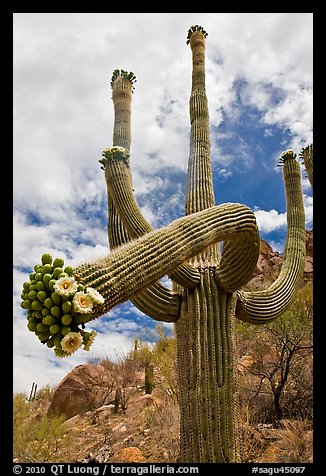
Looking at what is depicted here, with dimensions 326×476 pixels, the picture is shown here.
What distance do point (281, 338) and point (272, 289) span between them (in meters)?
3.52

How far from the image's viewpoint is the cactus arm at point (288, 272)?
6.66m

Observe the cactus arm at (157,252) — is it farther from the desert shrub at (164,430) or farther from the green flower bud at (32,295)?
the desert shrub at (164,430)

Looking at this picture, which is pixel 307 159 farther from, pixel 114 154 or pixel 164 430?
pixel 164 430

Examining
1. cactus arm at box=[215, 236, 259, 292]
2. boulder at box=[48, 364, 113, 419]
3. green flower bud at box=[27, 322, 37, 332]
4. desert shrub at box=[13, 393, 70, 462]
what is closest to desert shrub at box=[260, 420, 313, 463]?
cactus arm at box=[215, 236, 259, 292]

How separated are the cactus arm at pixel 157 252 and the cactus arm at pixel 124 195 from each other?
926mm

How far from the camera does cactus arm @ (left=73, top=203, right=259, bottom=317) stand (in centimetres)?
355

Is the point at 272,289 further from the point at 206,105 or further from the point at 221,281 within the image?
the point at 206,105

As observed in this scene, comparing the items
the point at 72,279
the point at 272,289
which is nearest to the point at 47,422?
the point at 272,289

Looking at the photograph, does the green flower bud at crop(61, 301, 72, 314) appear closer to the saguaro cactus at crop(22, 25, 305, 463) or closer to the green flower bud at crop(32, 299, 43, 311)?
the saguaro cactus at crop(22, 25, 305, 463)

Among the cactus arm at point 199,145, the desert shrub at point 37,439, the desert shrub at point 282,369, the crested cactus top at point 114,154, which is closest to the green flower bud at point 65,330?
the cactus arm at point 199,145

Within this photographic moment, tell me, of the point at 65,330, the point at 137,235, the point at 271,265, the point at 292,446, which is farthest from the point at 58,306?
the point at 271,265

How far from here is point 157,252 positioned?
4195 millimetres

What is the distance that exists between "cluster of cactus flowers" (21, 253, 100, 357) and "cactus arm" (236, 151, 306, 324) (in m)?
3.60

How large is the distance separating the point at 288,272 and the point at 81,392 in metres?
8.01
